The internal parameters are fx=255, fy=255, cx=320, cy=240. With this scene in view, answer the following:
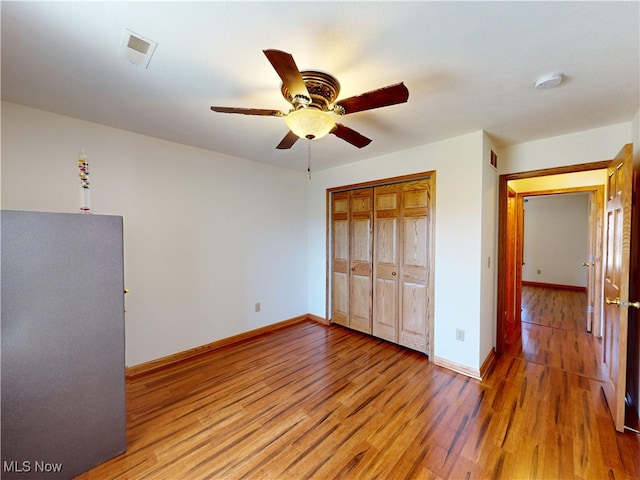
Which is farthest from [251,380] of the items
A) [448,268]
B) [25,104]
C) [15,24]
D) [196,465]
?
[25,104]

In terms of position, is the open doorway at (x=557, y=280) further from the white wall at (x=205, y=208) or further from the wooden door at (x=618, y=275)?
the white wall at (x=205, y=208)

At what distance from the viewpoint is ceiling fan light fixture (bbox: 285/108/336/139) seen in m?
1.47

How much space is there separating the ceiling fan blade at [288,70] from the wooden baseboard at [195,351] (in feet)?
9.36

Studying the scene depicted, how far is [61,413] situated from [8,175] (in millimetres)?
1823

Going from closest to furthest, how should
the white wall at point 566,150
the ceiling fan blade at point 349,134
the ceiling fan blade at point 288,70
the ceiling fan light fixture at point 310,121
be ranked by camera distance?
the ceiling fan blade at point 288,70 → the ceiling fan light fixture at point 310,121 → the ceiling fan blade at point 349,134 → the white wall at point 566,150

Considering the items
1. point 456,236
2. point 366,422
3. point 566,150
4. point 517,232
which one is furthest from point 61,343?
point 517,232

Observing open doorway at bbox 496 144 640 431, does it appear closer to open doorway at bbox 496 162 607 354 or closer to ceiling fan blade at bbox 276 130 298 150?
open doorway at bbox 496 162 607 354

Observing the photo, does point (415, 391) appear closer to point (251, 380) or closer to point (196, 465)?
point (251, 380)

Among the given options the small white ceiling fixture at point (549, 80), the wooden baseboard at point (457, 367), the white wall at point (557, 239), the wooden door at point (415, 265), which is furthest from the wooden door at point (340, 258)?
the white wall at point (557, 239)

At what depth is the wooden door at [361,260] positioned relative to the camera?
3482 millimetres

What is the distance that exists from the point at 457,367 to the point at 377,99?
2.62 m

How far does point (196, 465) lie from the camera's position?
1.54 m

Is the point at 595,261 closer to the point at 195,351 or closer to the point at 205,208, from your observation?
the point at 205,208

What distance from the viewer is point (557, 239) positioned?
20.7 ft
